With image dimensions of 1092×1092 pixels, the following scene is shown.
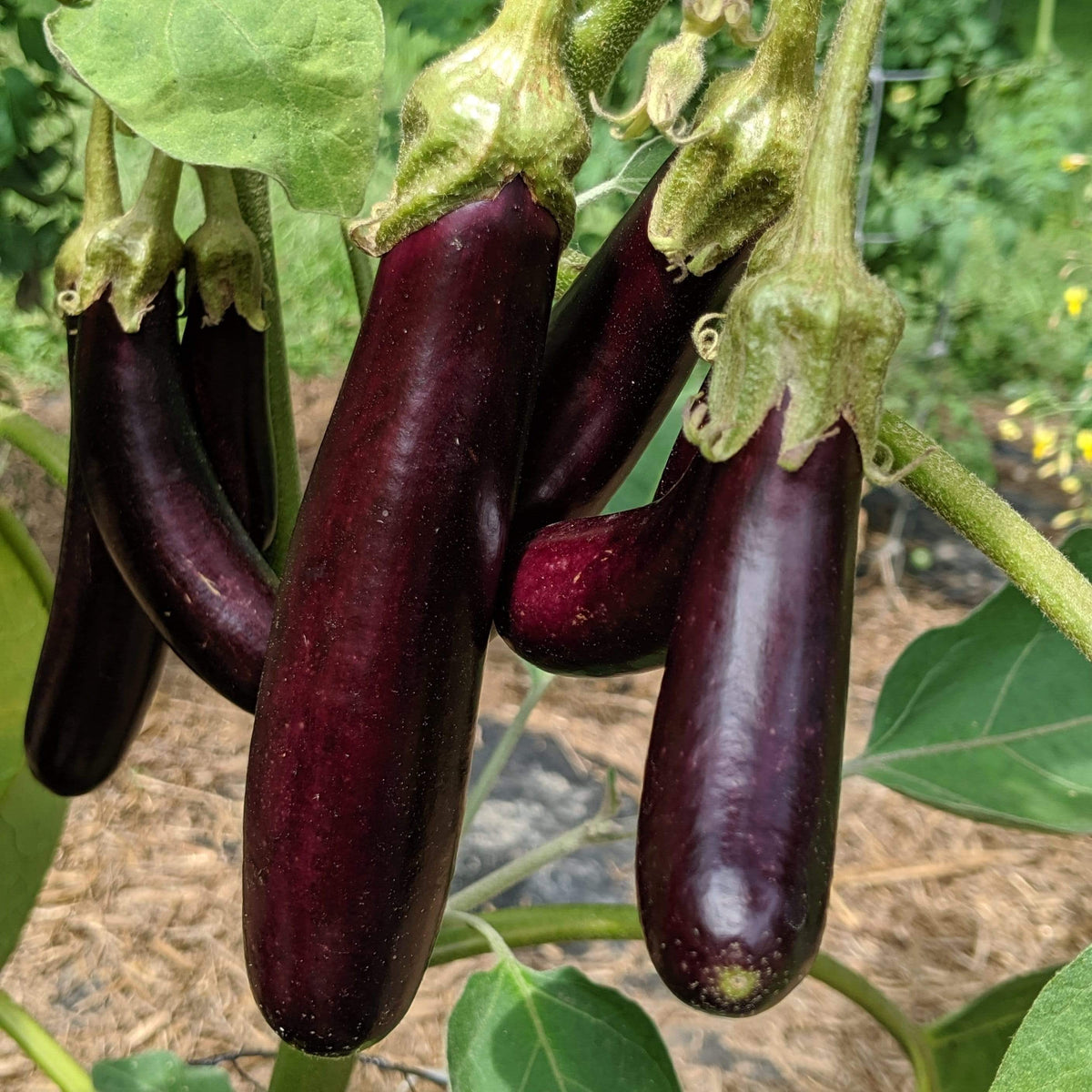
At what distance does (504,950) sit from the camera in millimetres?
765

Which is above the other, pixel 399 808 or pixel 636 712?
pixel 399 808

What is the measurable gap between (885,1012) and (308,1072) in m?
0.43

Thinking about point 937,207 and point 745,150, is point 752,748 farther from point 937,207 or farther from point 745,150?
point 937,207

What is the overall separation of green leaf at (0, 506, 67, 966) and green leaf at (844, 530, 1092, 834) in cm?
64

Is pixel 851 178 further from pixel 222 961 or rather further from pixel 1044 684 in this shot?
pixel 222 961

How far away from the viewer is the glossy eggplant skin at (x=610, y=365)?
1.64ft

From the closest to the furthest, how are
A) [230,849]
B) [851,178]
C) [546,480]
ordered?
[851,178] → [546,480] → [230,849]

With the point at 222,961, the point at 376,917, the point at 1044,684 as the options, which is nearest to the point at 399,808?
the point at 376,917

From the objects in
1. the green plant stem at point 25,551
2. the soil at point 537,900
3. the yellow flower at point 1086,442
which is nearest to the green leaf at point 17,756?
the green plant stem at point 25,551

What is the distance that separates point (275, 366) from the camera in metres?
0.68

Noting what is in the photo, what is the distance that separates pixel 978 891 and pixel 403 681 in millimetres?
1694

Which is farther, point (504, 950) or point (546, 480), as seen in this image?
point (504, 950)

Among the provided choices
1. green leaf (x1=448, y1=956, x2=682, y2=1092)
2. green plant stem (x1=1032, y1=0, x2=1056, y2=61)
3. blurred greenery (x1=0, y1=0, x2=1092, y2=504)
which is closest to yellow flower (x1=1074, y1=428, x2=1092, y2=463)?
blurred greenery (x1=0, y1=0, x2=1092, y2=504)

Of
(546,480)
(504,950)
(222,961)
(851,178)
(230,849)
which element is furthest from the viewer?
(230,849)
